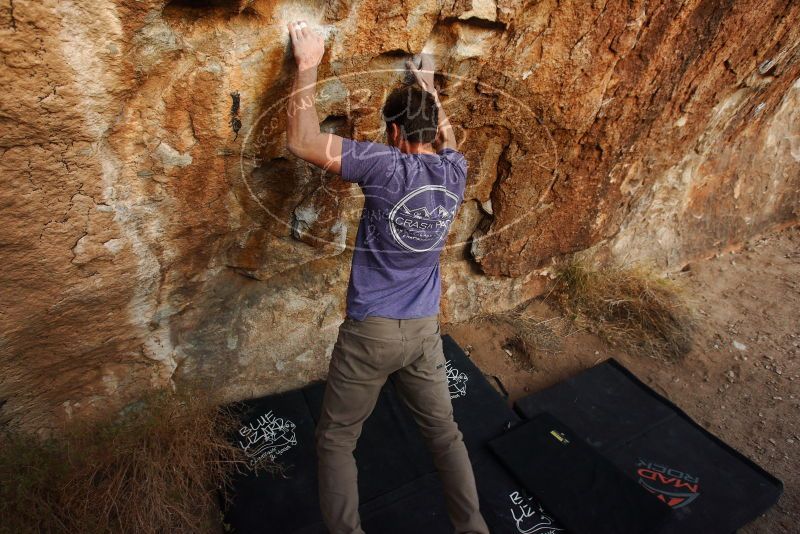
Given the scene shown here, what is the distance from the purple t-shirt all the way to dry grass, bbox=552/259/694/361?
1.95m

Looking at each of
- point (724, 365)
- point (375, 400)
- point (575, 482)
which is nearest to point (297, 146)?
point (375, 400)

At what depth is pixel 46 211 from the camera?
5.40 ft

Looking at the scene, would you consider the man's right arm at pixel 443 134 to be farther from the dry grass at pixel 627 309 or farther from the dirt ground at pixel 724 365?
the dry grass at pixel 627 309

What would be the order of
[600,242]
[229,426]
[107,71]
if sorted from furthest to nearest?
[600,242] < [229,426] < [107,71]

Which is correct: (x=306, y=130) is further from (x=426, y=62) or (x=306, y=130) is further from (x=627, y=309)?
(x=627, y=309)

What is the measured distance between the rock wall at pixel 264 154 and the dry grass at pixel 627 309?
9.7 inches

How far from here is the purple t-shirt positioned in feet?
5.47

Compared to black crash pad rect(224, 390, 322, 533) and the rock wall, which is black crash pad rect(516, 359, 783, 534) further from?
black crash pad rect(224, 390, 322, 533)

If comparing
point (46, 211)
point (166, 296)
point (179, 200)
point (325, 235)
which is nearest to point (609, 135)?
point (325, 235)

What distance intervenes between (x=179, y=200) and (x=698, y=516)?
2571 millimetres

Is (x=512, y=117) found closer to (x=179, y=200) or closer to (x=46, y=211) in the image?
(x=179, y=200)

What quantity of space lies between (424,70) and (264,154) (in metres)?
0.74

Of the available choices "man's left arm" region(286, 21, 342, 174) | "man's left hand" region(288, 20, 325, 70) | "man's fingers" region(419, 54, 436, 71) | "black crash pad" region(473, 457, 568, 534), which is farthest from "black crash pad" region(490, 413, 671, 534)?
"man's left hand" region(288, 20, 325, 70)

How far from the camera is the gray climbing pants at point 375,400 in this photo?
71.9 inches
